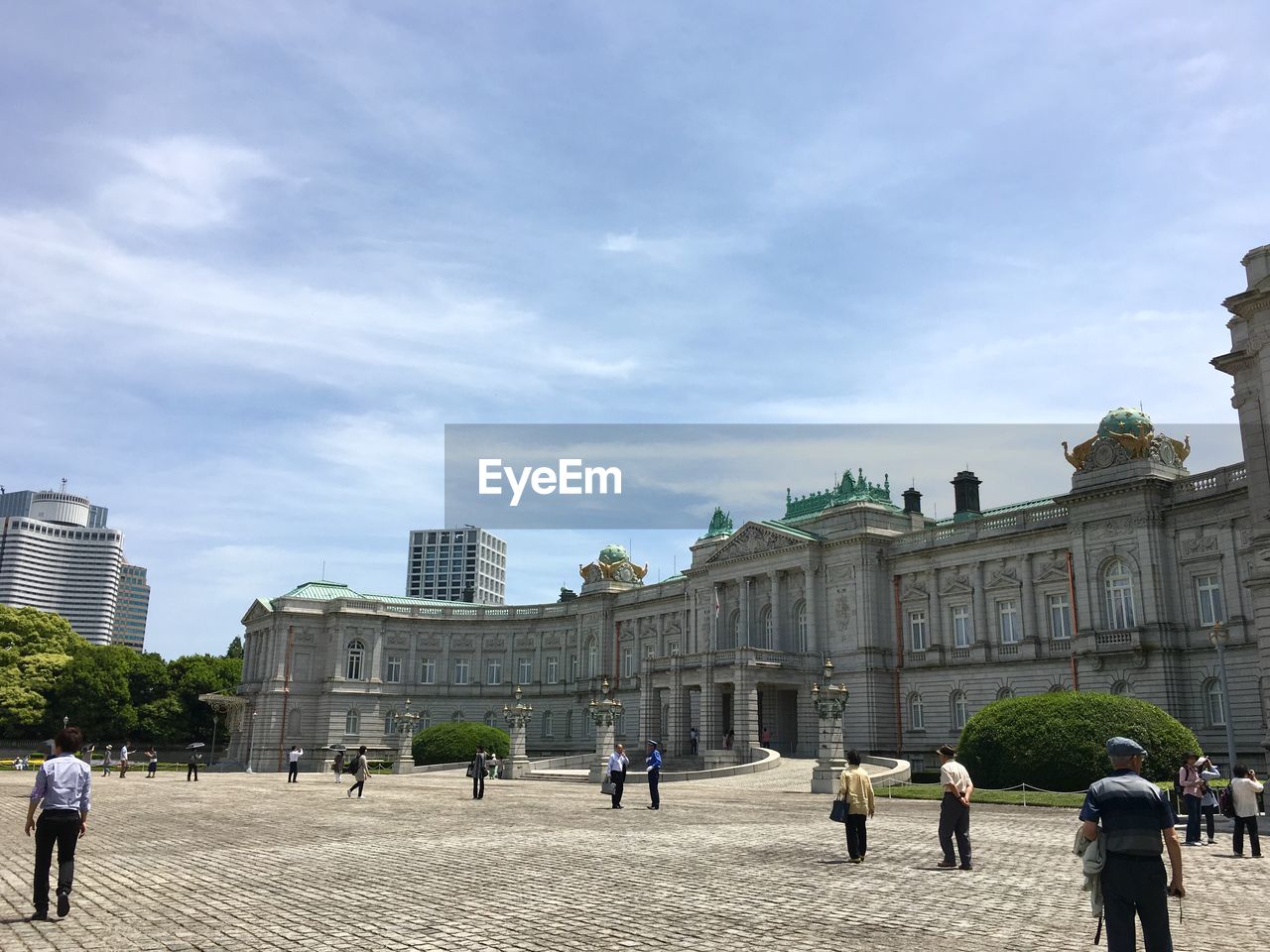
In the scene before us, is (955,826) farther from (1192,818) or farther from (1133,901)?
(1192,818)

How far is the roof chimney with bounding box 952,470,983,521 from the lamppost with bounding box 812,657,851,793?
29.6 m

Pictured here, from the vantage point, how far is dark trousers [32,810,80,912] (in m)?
12.0

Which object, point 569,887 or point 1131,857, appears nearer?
point 1131,857

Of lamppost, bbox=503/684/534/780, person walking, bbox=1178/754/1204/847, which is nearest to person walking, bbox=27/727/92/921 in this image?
person walking, bbox=1178/754/1204/847

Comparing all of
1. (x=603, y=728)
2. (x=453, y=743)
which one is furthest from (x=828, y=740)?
(x=453, y=743)

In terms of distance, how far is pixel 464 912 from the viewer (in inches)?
490

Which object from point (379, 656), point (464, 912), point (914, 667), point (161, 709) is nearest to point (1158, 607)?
point (914, 667)

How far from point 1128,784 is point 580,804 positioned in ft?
89.2

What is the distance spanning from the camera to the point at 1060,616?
57094 millimetres

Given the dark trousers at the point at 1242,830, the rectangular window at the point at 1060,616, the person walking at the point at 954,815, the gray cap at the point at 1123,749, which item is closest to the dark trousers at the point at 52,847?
the gray cap at the point at 1123,749

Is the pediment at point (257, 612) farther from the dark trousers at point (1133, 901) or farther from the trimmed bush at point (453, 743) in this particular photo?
the dark trousers at point (1133, 901)

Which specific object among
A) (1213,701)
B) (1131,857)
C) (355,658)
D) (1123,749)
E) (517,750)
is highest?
(355,658)

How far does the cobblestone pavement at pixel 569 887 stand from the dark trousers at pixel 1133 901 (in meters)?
2.69

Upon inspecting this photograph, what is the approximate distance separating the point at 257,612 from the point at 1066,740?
77.3 metres
